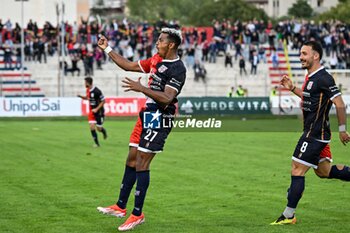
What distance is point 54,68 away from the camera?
5775 centimetres

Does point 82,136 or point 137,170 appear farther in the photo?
point 82,136

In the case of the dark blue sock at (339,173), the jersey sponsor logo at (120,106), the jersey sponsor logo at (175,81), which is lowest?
the jersey sponsor logo at (120,106)

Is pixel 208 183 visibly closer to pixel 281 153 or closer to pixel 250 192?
pixel 250 192

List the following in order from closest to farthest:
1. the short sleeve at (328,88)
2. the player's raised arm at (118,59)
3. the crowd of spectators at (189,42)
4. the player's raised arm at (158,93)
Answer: the player's raised arm at (158,93)
the short sleeve at (328,88)
the player's raised arm at (118,59)
the crowd of spectators at (189,42)

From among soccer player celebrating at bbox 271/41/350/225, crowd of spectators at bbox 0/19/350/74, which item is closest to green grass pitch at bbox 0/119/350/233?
soccer player celebrating at bbox 271/41/350/225

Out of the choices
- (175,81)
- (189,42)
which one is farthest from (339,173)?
(189,42)

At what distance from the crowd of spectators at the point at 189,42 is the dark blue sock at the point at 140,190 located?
1738 inches

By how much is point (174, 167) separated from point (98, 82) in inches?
1405

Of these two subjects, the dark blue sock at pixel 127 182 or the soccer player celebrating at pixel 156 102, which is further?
the dark blue sock at pixel 127 182

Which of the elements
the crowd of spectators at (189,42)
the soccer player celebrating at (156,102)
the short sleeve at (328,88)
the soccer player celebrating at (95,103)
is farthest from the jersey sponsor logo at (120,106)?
the short sleeve at (328,88)

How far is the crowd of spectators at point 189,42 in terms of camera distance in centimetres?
5781

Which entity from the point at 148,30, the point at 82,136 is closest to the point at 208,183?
the point at 82,136

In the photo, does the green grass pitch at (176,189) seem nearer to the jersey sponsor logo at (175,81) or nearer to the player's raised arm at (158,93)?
the player's raised arm at (158,93)

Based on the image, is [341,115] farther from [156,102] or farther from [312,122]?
[156,102]
